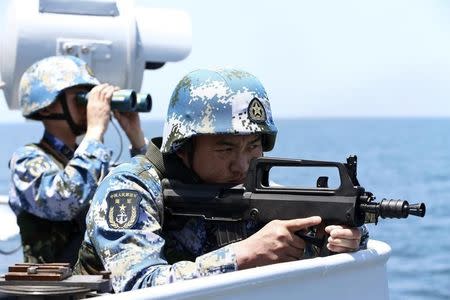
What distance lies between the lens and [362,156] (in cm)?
4706

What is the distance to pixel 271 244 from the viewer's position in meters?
3.68

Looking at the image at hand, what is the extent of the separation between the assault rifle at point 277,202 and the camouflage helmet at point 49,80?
1.95m

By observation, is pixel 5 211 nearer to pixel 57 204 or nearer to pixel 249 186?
pixel 57 204

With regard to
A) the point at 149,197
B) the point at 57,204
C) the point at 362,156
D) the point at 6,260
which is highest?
the point at 149,197

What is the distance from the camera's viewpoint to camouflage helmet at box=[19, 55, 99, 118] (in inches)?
228

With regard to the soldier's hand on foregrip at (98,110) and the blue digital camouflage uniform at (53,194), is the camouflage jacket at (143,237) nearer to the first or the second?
the blue digital camouflage uniform at (53,194)

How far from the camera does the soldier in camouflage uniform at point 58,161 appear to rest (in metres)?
5.40

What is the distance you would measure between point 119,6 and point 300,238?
335 centimetres

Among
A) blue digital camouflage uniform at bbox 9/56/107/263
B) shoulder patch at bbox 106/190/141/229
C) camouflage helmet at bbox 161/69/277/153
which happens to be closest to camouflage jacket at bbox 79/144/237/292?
shoulder patch at bbox 106/190/141/229

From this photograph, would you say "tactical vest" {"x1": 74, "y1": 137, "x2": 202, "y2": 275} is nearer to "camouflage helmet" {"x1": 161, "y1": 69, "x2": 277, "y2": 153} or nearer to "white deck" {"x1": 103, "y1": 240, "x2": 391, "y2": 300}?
"camouflage helmet" {"x1": 161, "y1": 69, "x2": 277, "y2": 153}

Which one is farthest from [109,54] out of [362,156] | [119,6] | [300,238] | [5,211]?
[362,156]

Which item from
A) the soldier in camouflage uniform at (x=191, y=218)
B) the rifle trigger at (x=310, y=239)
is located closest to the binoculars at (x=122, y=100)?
the soldier in camouflage uniform at (x=191, y=218)

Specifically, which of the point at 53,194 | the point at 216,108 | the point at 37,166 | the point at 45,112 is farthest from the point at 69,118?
the point at 216,108

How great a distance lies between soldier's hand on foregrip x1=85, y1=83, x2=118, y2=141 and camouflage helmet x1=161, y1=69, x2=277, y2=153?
1683mm
